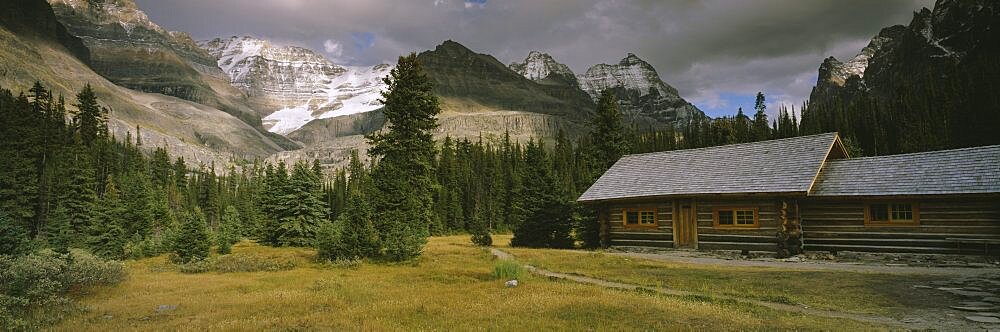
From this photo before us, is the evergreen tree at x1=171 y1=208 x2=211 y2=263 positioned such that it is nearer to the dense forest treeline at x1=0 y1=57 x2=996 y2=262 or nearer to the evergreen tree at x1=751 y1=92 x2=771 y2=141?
the dense forest treeline at x1=0 y1=57 x2=996 y2=262

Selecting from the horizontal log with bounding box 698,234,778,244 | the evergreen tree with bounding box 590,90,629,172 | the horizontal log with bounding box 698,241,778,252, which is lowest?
the horizontal log with bounding box 698,241,778,252

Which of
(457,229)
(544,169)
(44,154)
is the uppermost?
(44,154)

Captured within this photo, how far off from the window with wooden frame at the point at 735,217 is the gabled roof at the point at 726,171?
4.38 ft

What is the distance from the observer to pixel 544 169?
37.8m

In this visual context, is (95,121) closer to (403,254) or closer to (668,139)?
(403,254)

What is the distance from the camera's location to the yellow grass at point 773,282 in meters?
12.9

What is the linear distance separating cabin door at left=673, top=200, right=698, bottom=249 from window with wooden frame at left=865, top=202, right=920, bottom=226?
26.7 feet

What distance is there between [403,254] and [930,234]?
2393 centimetres

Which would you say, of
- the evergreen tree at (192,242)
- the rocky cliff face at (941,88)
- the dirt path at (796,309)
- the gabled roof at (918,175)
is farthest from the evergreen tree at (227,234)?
the rocky cliff face at (941,88)

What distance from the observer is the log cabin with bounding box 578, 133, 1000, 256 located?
2238 cm

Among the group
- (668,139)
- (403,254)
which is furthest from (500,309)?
(668,139)

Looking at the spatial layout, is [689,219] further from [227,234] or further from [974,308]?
[227,234]

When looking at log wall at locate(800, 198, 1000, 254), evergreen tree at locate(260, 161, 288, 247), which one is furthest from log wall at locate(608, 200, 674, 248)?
evergreen tree at locate(260, 161, 288, 247)

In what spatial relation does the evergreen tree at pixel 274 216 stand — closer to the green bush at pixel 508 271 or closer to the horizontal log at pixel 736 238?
the green bush at pixel 508 271
